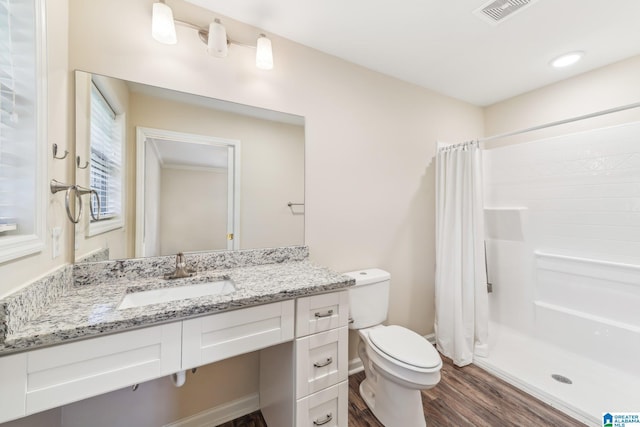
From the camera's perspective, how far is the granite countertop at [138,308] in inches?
28.3

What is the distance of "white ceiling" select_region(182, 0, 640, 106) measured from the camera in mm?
1358

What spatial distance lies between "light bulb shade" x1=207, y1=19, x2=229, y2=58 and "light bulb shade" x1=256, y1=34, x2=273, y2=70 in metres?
0.18

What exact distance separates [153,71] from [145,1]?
33 cm

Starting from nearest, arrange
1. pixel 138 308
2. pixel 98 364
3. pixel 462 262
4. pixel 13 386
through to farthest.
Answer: pixel 13 386 < pixel 98 364 < pixel 138 308 < pixel 462 262

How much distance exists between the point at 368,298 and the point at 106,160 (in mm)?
1685

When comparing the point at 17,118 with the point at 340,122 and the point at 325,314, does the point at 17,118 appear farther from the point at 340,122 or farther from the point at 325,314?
the point at 340,122

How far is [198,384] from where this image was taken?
1.39 meters

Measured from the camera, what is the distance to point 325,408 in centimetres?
122

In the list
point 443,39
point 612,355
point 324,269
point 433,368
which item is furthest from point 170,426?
point 612,355

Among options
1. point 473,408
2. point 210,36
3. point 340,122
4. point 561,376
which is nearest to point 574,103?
point 340,122

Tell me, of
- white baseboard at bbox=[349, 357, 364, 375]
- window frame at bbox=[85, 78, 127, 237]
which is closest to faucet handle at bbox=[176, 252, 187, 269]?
window frame at bbox=[85, 78, 127, 237]

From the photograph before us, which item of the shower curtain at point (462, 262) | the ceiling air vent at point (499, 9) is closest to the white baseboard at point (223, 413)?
the shower curtain at point (462, 262)

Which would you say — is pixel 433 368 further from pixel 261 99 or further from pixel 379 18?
pixel 379 18

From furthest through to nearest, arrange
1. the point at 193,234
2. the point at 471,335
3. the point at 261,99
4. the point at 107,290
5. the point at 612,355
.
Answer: the point at 471,335 → the point at 612,355 → the point at 261,99 → the point at 193,234 → the point at 107,290
